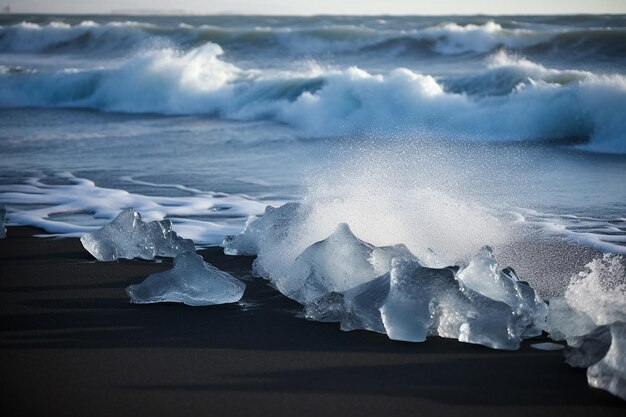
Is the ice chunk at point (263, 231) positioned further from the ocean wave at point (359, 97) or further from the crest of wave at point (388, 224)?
the ocean wave at point (359, 97)

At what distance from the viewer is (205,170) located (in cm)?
847

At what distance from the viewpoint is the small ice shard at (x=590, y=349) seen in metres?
3.04

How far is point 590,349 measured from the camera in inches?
122

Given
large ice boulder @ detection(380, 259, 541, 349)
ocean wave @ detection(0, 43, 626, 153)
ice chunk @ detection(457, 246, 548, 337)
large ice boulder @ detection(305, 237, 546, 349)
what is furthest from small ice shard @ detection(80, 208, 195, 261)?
ocean wave @ detection(0, 43, 626, 153)

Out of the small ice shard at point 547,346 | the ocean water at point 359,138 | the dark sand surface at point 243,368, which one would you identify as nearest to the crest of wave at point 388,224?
the ocean water at point 359,138

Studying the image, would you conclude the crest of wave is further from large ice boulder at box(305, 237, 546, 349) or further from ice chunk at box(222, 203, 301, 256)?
large ice boulder at box(305, 237, 546, 349)

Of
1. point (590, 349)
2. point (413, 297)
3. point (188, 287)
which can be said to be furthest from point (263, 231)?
point (590, 349)

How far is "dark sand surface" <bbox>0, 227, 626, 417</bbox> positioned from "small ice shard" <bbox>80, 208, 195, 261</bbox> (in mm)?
676

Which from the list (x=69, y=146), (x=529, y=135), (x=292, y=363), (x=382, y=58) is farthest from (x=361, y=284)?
(x=382, y=58)

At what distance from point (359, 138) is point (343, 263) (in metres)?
7.75

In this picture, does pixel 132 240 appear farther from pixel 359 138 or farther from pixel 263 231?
pixel 359 138

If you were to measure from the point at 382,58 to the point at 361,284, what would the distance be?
717 inches

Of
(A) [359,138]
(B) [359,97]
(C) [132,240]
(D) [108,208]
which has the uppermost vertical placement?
(C) [132,240]

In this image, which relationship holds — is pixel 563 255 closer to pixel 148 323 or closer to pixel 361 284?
pixel 361 284
